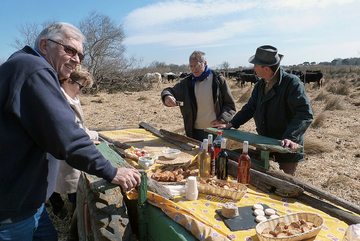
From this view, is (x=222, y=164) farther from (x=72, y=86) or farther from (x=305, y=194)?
(x=72, y=86)

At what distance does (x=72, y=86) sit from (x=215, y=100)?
6.46 ft

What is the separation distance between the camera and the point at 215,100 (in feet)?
12.8

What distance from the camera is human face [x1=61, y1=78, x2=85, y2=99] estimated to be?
2588mm

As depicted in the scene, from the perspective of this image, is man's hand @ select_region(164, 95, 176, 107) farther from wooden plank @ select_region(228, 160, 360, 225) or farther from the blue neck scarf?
wooden plank @ select_region(228, 160, 360, 225)

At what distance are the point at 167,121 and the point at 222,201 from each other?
301 inches

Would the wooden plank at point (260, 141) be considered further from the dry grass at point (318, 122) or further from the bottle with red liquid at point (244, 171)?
the dry grass at point (318, 122)

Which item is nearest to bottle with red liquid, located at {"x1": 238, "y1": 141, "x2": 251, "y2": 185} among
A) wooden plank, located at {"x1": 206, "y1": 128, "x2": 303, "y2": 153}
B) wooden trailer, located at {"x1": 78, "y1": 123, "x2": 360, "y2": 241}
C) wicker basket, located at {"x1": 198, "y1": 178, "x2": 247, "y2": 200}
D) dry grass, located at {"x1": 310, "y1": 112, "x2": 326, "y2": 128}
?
wooden trailer, located at {"x1": 78, "y1": 123, "x2": 360, "y2": 241}

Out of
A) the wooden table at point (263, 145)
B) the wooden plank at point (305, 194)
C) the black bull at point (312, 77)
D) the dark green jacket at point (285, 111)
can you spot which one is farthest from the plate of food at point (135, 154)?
the black bull at point (312, 77)

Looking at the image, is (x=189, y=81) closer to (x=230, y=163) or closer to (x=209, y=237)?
(x=230, y=163)

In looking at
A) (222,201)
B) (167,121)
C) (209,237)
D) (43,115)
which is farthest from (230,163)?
(167,121)

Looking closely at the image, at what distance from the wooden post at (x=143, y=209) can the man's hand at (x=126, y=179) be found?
18cm

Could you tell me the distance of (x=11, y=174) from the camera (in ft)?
4.55

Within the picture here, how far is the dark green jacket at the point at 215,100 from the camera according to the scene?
12.8 ft

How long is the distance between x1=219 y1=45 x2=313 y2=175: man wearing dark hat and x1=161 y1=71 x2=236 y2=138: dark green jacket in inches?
29.2
